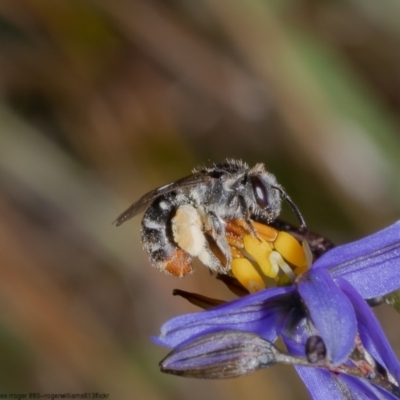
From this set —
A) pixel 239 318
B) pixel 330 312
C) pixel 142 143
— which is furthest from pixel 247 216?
pixel 142 143

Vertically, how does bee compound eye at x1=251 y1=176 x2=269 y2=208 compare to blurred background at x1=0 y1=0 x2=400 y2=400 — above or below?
below

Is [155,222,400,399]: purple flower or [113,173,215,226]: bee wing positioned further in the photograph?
[113,173,215,226]: bee wing

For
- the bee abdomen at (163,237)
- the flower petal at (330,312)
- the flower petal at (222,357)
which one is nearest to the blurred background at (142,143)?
the bee abdomen at (163,237)

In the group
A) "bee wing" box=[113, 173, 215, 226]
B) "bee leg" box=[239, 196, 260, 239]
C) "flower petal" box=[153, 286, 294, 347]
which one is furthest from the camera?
"bee leg" box=[239, 196, 260, 239]

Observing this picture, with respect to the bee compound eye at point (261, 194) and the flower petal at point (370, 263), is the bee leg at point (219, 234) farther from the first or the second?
the flower petal at point (370, 263)

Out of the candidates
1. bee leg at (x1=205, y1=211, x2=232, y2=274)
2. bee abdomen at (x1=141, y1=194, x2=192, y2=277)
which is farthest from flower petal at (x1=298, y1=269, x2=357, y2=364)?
bee abdomen at (x1=141, y1=194, x2=192, y2=277)

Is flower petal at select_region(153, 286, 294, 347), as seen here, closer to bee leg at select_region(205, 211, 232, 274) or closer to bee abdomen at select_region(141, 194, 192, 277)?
bee leg at select_region(205, 211, 232, 274)
